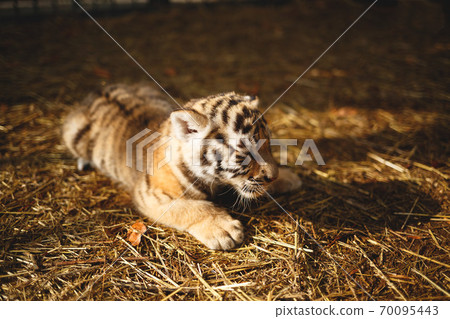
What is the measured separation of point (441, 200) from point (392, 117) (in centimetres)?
153

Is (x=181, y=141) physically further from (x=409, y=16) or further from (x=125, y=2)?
(x=409, y=16)

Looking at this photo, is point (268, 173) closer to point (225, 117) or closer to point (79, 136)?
point (225, 117)

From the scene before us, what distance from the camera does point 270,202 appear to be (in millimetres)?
2695

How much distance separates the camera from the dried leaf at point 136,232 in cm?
236

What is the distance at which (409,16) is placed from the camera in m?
6.84

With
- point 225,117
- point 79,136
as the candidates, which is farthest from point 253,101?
point 79,136

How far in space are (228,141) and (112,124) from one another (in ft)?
4.75

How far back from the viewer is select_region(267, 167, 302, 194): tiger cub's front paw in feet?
9.07

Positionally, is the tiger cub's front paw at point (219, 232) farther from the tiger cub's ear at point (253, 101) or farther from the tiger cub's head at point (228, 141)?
the tiger cub's ear at point (253, 101)

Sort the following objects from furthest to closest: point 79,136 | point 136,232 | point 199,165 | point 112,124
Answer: point 79,136 < point 112,124 < point 136,232 < point 199,165

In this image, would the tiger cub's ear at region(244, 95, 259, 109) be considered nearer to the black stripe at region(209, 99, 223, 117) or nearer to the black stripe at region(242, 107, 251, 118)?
the black stripe at region(242, 107, 251, 118)

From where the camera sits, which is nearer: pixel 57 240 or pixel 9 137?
pixel 57 240

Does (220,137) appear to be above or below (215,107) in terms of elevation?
below
